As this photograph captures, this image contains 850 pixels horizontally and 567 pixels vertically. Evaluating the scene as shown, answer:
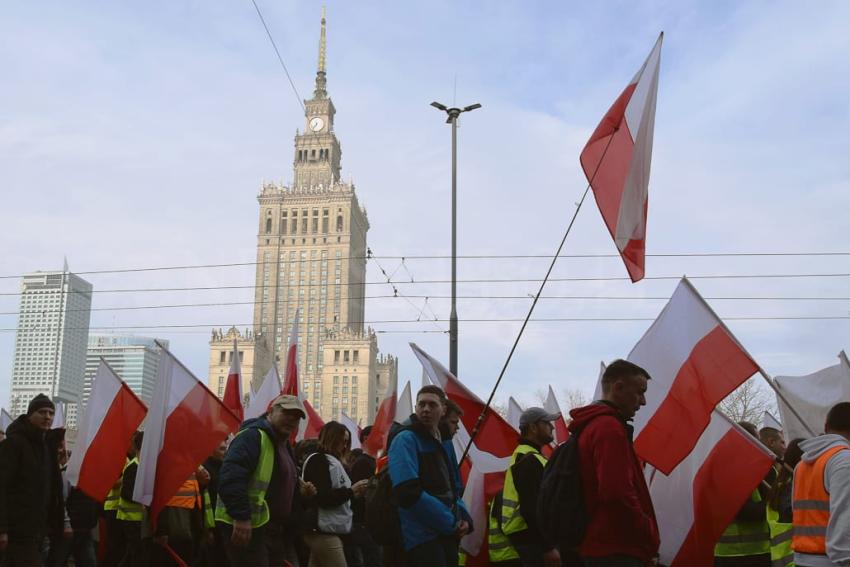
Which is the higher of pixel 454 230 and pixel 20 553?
pixel 454 230

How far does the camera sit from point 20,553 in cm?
657

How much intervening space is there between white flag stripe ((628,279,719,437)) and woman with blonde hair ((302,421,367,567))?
2.40 metres

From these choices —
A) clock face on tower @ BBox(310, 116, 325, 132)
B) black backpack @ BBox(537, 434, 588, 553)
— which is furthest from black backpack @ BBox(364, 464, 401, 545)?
clock face on tower @ BBox(310, 116, 325, 132)

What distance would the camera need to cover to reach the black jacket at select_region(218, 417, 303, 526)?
5.93m

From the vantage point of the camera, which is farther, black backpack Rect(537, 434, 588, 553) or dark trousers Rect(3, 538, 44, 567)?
dark trousers Rect(3, 538, 44, 567)

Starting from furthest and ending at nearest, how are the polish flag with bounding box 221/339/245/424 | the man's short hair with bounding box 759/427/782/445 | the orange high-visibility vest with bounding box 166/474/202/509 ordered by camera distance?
1. the polish flag with bounding box 221/339/245/424
2. the man's short hair with bounding box 759/427/782/445
3. the orange high-visibility vest with bounding box 166/474/202/509

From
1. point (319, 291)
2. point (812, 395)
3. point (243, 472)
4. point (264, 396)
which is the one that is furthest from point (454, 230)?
point (319, 291)

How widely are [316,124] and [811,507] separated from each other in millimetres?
111026

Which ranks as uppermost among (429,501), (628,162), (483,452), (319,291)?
(319,291)

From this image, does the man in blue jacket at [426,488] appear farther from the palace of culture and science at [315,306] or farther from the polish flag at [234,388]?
the palace of culture and science at [315,306]

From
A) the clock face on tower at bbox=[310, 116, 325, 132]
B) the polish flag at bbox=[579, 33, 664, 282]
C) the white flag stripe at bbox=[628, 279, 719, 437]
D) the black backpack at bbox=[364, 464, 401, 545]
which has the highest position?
the clock face on tower at bbox=[310, 116, 325, 132]

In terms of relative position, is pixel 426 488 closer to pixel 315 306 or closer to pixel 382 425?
pixel 382 425

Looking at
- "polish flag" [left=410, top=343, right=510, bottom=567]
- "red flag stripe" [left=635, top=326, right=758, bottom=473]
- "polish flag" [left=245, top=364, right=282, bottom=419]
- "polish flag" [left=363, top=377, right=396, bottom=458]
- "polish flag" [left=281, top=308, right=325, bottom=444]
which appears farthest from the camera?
"polish flag" [left=281, top=308, right=325, bottom=444]

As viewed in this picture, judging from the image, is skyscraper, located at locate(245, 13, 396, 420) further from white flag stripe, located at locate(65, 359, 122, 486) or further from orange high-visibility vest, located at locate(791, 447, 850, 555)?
orange high-visibility vest, located at locate(791, 447, 850, 555)
